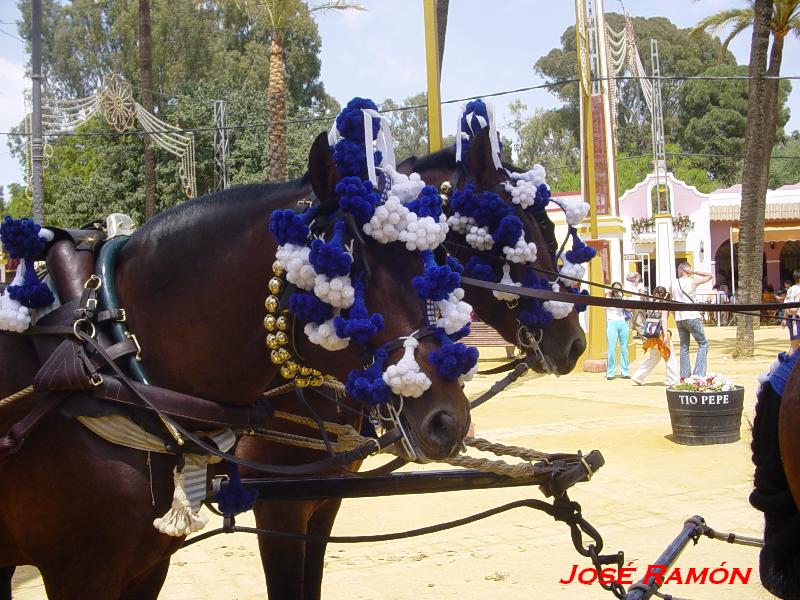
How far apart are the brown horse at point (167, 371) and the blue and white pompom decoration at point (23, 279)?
0.47 ft

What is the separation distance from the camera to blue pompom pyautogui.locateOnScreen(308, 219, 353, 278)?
225 cm

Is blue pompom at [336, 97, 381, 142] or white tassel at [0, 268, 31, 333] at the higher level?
blue pompom at [336, 97, 381, 142]

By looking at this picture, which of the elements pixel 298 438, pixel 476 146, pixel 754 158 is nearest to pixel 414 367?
pixel 298 438

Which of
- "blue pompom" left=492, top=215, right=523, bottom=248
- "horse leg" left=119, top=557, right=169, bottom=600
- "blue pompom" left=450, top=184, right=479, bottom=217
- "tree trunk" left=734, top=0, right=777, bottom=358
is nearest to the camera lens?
"horse leg" left=119, top=557, right=169, bottom=600

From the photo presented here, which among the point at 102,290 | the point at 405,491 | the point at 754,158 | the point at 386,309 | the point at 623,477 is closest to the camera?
the point at 386,309

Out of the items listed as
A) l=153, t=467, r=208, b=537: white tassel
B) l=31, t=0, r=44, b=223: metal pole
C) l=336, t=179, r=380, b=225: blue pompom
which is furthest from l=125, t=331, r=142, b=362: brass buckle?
l=31, t=0, r=44, b=223: metal pole

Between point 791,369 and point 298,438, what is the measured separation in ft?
5.87

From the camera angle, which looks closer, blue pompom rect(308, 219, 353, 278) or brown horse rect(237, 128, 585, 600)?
blue pompom rect(308, 219, 353, 278)

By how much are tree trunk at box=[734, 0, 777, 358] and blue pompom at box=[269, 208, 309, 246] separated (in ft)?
55.3

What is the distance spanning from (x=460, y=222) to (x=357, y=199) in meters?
1.65

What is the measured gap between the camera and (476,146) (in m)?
4.00

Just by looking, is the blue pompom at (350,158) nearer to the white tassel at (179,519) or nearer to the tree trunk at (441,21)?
the white tassel at (179,519)

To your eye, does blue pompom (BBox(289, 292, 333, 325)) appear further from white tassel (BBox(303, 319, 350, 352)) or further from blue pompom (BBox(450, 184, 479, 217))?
blue pompom (BBox(450, 184, 479, 217))

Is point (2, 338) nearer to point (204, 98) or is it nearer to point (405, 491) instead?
point (405, 491)
